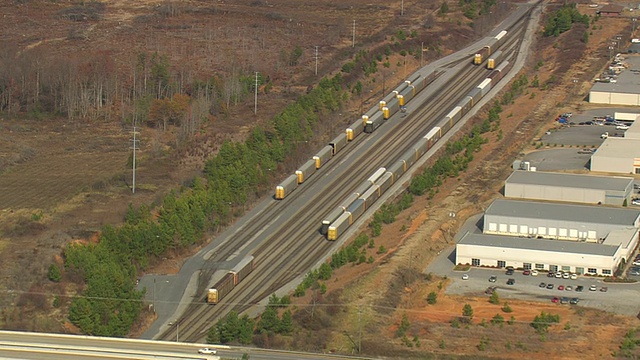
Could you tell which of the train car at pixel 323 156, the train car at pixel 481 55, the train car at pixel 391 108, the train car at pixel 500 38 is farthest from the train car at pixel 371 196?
the train car at pixel 500 38

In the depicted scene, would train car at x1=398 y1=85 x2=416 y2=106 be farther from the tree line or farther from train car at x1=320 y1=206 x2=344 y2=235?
train car at x1=320 y1=206 x2=344 y2=235

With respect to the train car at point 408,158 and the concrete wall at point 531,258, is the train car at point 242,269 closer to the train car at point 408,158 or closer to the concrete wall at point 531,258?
the concrete wall at point 531,258

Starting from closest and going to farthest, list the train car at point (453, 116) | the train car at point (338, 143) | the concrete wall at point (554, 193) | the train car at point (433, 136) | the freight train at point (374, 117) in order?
1. the concrete wall at point (554, 193)
2. the freight train at point (374, 117)
3. the train car at point (338, 143)
4. the train car at point (433, 136)
5. the train car at point (453, 116)

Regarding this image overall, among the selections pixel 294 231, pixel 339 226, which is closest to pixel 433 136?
pixel 339 226

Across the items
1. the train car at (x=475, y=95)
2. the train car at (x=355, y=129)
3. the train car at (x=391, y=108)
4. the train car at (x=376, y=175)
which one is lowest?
the train car at (x=475, y=95)

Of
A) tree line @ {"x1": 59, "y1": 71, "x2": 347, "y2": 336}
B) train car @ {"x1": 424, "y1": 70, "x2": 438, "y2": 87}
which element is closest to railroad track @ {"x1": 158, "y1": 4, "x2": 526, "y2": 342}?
tree line @ {"x1": 59, "y1": 71, "x2": 347, "y2": 336}

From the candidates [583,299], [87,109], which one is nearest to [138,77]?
[87,109]
